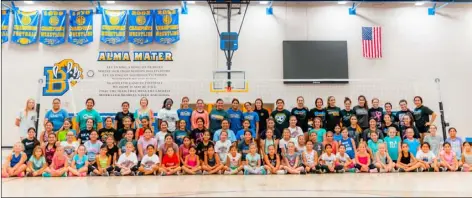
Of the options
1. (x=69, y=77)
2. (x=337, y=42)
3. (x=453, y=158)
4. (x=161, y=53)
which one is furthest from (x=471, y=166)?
(x=69, y=77)

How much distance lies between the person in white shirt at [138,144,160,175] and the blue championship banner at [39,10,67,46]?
25.3 ft

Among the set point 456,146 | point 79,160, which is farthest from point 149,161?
point 456,146

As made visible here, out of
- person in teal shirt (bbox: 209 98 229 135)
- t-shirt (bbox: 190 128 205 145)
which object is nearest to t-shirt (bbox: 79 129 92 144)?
t-shirt (bbox: 190 128 205 145)

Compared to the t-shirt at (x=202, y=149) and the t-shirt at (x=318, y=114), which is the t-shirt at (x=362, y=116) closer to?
the t-shirt at (x=318, y=114)

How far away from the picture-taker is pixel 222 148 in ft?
23.5

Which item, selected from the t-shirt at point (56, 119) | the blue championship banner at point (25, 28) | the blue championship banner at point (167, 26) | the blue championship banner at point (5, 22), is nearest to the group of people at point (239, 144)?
the t-shirt at point (56, 119)

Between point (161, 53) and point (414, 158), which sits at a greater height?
point (161, 53)

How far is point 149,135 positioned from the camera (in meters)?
7.19

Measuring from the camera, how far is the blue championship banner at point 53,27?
40.7 feet

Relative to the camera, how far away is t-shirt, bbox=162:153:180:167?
689 cm

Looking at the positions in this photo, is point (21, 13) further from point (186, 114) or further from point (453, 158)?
point (453, 158)

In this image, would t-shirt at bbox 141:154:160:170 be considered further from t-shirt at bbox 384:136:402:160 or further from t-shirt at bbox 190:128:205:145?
t-shirt at bbox 384:136:402:160

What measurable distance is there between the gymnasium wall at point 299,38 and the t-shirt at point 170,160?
205 inches

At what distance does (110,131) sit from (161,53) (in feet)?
18.6
